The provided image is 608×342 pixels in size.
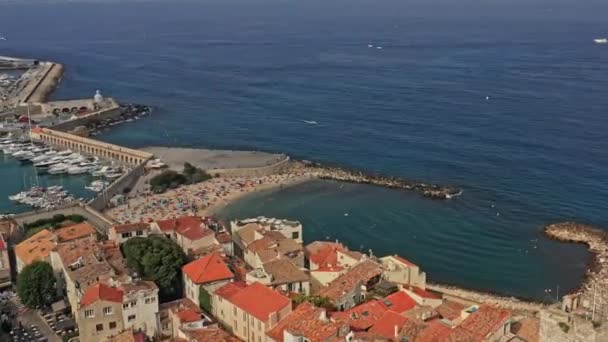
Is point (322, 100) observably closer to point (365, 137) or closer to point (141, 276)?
point (365, 137)

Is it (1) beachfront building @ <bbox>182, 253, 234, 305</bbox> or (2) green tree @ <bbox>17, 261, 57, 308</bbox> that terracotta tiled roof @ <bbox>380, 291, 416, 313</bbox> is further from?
(2) green tree @ <bbox>17, 261, 57, 308</bbox>

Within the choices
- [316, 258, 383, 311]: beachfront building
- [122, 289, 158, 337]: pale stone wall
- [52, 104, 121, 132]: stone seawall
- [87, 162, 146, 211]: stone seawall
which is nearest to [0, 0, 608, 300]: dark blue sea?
[52, 104, 121, 132]: stone seawall

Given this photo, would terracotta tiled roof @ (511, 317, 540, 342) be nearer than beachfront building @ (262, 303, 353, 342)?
No

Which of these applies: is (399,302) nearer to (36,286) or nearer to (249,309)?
(249,309)

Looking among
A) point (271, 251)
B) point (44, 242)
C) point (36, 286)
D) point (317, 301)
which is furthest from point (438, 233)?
point (36, 286)

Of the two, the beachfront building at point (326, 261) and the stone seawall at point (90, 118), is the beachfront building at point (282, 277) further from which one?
the stone seawall at point (90, 118)

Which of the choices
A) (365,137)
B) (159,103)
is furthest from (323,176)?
(159,103)
